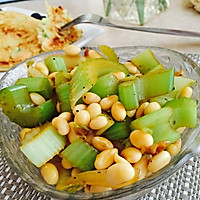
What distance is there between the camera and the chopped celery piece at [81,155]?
2.34 feet

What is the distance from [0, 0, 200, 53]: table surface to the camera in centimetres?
143

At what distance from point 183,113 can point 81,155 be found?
0.22 metres

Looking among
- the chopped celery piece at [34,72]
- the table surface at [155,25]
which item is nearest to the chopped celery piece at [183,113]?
the chopped celery piece at [34,72]

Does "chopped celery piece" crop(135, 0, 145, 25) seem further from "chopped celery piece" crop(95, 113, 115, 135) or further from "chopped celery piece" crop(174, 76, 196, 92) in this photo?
"chopped celery piece" crop(95, 113, 115, 135)

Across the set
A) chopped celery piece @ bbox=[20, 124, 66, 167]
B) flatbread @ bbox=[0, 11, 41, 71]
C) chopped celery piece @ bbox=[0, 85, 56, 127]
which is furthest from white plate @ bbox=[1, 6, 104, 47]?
chopped celery piece @ bbox=[20, 124, 66, 167]

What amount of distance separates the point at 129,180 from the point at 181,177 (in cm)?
26

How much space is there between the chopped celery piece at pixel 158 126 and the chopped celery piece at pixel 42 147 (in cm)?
16

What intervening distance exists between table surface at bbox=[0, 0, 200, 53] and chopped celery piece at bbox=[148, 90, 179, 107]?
1.93ft

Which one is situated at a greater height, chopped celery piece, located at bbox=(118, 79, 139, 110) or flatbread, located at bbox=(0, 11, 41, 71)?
chopped celery piece, located at bbox=(118, 79, 139, 110)

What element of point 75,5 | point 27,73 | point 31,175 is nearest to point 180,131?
point 31,175

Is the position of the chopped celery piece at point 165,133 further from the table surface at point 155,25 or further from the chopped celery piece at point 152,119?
the table surface at point 155,25

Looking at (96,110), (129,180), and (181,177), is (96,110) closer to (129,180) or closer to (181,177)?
(129,180)

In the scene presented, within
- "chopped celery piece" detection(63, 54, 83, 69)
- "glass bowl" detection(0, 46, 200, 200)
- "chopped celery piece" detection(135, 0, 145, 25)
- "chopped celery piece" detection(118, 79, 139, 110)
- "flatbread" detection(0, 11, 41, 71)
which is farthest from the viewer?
"chopped celery piece" detection(135, 0, 145, 25)

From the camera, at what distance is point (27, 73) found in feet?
3.29
